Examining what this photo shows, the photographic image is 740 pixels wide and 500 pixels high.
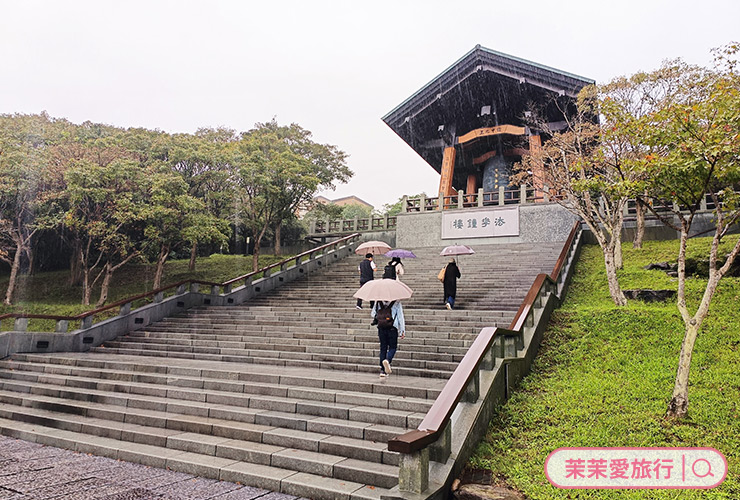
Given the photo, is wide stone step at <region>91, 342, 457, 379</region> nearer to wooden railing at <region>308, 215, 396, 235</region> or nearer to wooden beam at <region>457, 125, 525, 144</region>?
wooden railing at <region>308, 215, 396, 235</region>

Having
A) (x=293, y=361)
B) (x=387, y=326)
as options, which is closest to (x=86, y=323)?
(x=293, y=361)

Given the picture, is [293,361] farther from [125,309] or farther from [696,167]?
[696,167]

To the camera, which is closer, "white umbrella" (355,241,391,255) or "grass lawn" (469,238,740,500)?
"grass lawn" (469,238,740,500)

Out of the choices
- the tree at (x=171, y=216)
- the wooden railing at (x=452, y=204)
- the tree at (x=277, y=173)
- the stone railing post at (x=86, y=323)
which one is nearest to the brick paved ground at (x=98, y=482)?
the stone railing post at (x=86, y=323)

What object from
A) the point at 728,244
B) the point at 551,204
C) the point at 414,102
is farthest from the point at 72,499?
the point at 414,102

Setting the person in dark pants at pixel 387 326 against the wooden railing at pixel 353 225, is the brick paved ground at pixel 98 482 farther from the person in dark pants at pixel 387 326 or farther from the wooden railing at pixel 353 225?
the wooden railing at pixel 353 225

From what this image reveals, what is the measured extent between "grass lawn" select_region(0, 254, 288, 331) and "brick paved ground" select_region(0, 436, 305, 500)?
12.4m

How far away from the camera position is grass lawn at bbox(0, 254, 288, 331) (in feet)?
57.1

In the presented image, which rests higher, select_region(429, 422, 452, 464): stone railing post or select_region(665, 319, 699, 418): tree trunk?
select_region(665, 319, 699, 418): tree trunk

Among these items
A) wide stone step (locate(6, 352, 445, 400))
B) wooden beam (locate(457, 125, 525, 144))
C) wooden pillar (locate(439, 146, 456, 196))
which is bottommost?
wide stone step (locate(6, 352, 445, 400))

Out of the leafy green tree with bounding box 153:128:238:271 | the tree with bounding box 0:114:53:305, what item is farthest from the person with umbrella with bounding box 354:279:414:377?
the tree with bounding box 0:114:53:305

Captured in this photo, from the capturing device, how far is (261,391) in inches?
268

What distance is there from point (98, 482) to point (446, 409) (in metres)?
3.58

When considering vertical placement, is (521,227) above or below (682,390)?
above
